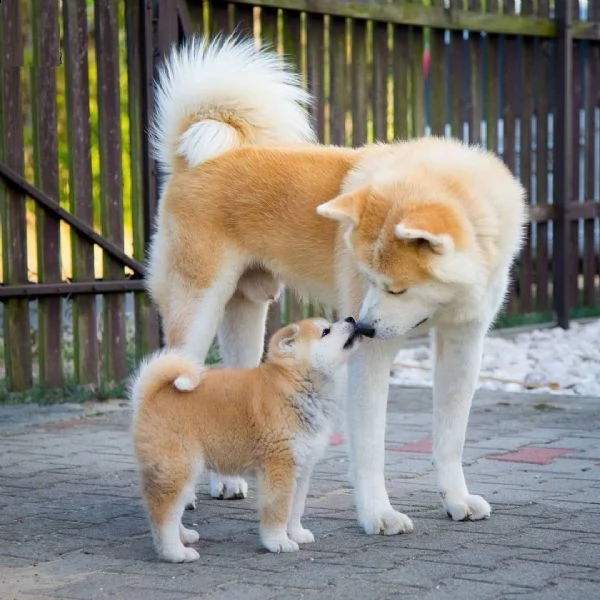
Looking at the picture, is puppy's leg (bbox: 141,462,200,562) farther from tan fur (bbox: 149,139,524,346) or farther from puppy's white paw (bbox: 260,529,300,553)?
tan fur (bbox: 149,139,524,346)

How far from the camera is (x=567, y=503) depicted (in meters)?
4.05

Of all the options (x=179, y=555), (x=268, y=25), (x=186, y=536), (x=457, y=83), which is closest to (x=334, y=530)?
(x=186, y=536)

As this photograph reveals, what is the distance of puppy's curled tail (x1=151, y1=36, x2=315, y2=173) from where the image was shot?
4.68m

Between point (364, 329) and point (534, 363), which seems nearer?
point (364, 329)

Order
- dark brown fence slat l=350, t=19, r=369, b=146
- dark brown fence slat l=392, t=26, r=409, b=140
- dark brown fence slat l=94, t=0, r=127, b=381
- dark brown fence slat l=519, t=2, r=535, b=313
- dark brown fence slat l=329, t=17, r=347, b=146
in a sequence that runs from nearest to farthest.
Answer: dark brown fence slat l=94, t=0, r=127, b=381 < dark brown fence slat l=329, t=17, r=347, b=146 < dark brown fence slat l=350, t=19, r=369, b=146 < dark brown fence slat l=392, t=26, r=409, b=140 < dark brown fence slat l=519, t=2, r=535, b=313

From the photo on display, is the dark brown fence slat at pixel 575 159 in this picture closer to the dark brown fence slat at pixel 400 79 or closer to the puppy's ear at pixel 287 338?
the dark brown fence slat at pixel 400 79

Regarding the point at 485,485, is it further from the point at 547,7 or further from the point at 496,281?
the point at 547,7

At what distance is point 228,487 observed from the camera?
440cm

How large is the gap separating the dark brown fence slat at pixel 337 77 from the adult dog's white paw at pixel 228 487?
10.8ft

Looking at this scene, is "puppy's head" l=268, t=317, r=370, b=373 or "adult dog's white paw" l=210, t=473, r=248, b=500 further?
"adult dog's white paw" l=210, t=473, r=248, b=500

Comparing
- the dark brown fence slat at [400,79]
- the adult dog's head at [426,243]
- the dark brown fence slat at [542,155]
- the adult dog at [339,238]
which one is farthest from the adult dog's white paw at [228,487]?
the dark brown fence slat at [542,155]

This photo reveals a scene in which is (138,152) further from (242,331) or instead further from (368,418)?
(368,418)

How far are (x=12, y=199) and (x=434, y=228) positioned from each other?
3.16 metres

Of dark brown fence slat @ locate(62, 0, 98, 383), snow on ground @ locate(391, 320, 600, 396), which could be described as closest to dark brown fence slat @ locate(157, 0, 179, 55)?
dark brown fence slat @ locate(62, 0, 98, 383)
